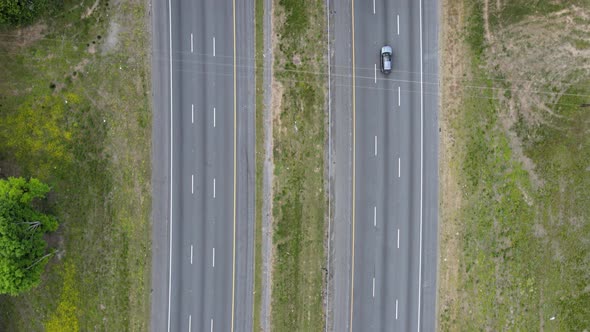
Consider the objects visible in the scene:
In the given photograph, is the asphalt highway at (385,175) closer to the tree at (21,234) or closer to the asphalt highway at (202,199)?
the asphalt highway at (202,199)

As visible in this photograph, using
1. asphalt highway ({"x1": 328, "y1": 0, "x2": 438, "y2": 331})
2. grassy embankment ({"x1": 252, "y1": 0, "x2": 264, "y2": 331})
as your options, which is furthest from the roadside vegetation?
asphalt highway ({"x1": 328, "y1": 0, "x2": 438, "y2": 331})

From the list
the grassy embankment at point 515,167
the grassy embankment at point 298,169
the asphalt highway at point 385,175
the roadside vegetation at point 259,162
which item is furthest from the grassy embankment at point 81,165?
the grassy embankment at point 515,167

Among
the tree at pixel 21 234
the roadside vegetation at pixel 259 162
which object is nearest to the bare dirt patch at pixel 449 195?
the roadside vegetation at pixel 259 162

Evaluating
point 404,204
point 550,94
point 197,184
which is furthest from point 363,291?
point 550,94

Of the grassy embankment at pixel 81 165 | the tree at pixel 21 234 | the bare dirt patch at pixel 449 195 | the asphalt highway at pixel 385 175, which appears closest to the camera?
the tree at pixel 21 234

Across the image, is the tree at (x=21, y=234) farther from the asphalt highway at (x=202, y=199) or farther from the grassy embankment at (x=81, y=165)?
the asphalt highway at (x=202, y=199)

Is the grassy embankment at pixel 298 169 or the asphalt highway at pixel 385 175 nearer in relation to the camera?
the grassy embankment at pixel 298 169

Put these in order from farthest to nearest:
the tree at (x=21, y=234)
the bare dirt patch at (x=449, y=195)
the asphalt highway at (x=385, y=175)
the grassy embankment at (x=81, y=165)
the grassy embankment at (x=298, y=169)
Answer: the asphalt highway at (x=385, y=175), the bare dirt patch at (x=449, y=195), the grassy embankment at (x=298, y=169), the grassy embankment at (x=81, y=165), the tree at (x=21, y=234)

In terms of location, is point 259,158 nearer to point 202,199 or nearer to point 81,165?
point 202,199
